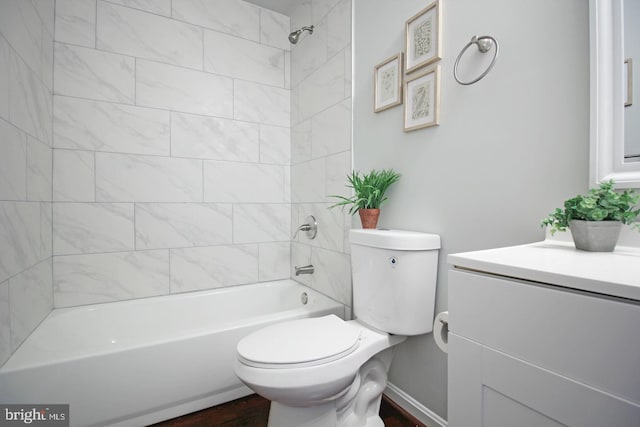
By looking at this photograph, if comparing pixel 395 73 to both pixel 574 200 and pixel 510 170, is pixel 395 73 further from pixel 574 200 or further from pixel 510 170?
pixel 574 200

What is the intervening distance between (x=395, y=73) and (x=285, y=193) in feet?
4.06

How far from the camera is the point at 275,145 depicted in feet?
7.57

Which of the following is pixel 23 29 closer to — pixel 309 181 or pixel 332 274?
pixel 309 181

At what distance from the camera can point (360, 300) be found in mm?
1328

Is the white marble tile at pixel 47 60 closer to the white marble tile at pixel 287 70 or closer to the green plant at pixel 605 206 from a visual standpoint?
the white marble tile at pixel 287 70

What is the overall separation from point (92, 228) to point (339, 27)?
6.22 ft

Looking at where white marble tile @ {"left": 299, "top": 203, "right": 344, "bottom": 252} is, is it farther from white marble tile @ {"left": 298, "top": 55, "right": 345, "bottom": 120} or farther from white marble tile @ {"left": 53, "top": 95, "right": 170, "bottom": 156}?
white marble tile @ {"left": 53, "top": 95, "right": 170, "bottom": 156}

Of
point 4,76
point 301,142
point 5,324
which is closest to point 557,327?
point 5,324

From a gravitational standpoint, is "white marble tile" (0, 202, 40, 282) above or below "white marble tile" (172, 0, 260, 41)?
below

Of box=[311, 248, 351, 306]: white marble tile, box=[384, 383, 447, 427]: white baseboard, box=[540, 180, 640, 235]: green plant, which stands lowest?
box=[384, 383, 447, 427]: white baseboard

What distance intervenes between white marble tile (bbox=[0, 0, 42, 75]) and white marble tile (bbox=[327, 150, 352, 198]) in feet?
4.92

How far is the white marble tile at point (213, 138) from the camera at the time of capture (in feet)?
6.48

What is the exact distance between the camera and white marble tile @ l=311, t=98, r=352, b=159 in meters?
1.75

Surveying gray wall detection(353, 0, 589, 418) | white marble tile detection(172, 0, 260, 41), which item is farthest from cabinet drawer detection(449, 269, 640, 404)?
white marble tile detection(172, 0, 260, 41)
